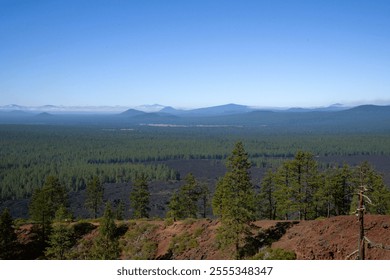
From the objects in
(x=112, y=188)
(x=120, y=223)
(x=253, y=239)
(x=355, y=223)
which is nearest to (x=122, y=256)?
(x=120, y=223)

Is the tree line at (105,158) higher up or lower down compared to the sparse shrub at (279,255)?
lower down

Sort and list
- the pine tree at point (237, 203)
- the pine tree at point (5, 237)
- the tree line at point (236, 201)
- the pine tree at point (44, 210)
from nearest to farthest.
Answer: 1. the pine tree at point (237, 203)
2. the tree line at point (236, 201)
3. the pine tree at point (5, 237)
4. the pine tree at point (44, 210)

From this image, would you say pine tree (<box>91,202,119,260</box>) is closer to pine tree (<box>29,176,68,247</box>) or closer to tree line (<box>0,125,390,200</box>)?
pine tree (<box>29,176,68,247</box>)

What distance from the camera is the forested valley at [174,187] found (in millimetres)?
28906

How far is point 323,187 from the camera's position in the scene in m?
39.1

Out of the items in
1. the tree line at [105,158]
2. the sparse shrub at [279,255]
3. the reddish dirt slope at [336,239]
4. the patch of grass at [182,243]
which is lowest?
the tree line at [105,158]

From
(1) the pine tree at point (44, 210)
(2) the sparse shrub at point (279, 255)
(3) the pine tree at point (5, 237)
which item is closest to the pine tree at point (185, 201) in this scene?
(1) the pine tree at point (44, 210)

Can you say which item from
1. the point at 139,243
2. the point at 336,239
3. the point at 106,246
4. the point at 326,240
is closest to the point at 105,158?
the point at 139,243

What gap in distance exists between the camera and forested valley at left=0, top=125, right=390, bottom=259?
1138 inches

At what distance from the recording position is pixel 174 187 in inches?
3989

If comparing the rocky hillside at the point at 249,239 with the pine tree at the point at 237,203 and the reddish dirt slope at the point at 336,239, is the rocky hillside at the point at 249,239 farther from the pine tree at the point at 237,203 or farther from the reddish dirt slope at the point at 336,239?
the pine tree at the point at 237,203

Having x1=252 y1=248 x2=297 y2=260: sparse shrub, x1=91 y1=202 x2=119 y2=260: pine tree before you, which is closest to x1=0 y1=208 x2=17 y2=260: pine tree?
x1=91 y1=202 x2=119 y2=260: pine tree

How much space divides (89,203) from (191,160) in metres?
106
